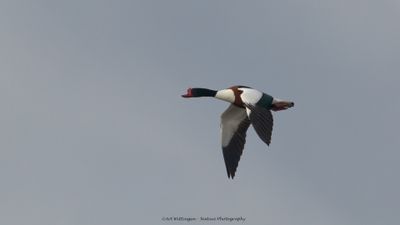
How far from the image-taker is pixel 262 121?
2681 cm

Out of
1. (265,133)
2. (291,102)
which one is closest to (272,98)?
(291,102)

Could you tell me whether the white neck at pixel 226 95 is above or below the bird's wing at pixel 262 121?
above

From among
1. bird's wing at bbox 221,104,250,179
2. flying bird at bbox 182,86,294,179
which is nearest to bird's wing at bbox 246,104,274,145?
flying bird at bbox 182,86,294,179

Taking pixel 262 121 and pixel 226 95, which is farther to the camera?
pixel 226 95

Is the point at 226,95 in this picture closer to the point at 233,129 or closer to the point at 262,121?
the point at 233,129

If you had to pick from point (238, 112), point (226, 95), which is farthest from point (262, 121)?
point (238, 112)

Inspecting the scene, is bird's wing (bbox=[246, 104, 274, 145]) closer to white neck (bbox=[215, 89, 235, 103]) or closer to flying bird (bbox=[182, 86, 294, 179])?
flying bird (bbox=[182, 86, 294, 179])

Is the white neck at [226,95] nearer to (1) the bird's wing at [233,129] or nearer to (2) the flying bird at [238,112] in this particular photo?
(2) the flying bird at [238,112]

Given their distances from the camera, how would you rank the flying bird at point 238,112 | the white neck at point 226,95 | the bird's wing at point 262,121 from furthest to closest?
the white neck at point 226,95
the flying bird at point 238,112
the bird's wing at point 262,121

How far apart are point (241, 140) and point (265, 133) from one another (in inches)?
178

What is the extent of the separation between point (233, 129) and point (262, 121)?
13.4 feet

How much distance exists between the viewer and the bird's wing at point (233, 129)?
3047 cm

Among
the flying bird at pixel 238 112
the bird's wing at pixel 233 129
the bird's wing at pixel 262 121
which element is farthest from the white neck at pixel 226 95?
the bird's wing at pixel 262 121

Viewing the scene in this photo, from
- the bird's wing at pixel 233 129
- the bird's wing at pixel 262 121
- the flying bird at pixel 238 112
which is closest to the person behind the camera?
the bird's wing at pixel 262 121
